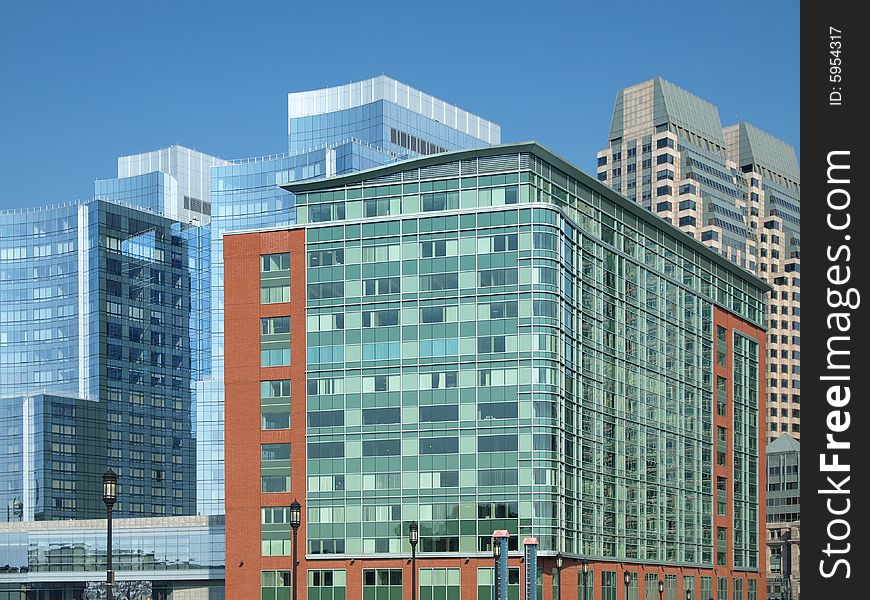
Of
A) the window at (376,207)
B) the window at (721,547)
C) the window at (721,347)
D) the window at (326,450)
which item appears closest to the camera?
the window at (326,450)

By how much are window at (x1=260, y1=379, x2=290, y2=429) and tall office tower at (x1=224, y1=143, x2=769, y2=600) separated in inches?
5.4

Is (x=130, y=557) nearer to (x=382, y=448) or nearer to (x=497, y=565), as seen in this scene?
(x=382, y=448)

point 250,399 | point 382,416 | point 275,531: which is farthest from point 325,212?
point 275,531

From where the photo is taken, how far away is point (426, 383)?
A: 99938 mm

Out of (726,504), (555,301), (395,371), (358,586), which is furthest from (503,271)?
(726,504)

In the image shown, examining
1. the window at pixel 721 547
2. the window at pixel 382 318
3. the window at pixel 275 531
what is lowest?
the window at pixel 721 547

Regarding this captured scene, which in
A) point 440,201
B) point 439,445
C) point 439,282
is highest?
point 440,201

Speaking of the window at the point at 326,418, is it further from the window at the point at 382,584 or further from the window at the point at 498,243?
the window at the point at 498,243

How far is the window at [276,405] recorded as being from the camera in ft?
336

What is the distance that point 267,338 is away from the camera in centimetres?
10356

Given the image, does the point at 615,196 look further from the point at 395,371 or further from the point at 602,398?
the point at 395,371
